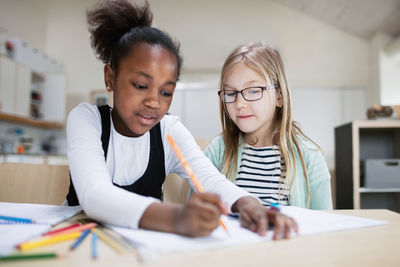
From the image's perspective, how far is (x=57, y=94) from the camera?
4.22 meters

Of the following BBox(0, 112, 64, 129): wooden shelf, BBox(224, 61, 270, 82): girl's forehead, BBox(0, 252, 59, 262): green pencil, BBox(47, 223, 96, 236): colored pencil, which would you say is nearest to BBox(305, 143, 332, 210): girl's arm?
BBox(224, 61, 270, 82): girl's forehead

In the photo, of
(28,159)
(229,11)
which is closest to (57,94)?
(28,159)

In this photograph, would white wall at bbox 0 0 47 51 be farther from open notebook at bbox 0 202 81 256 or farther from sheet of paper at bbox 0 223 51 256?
sheet of paper at bbox 0 223 51 256

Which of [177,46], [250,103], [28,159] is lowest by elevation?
[28,159]

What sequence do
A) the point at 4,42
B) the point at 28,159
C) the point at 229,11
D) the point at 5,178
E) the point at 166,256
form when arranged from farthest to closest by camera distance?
the point at 229,11 → the point at 4,42 → the point at 28,159 → the point at 5,178 → the point at 166,256

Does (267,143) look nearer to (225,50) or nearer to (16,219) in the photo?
(16,219)

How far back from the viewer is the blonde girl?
0.98 meters

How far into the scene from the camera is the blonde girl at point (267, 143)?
0.98 m

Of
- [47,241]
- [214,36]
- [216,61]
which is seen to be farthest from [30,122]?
[47,241]

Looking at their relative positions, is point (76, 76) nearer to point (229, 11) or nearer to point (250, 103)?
point (229, 11)

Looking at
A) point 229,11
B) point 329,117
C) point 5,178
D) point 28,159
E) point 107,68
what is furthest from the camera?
point 229,11

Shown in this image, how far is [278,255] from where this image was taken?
1.23 feet

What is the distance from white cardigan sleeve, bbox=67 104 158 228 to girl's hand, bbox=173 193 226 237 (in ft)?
0.24

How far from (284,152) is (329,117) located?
3.40m
